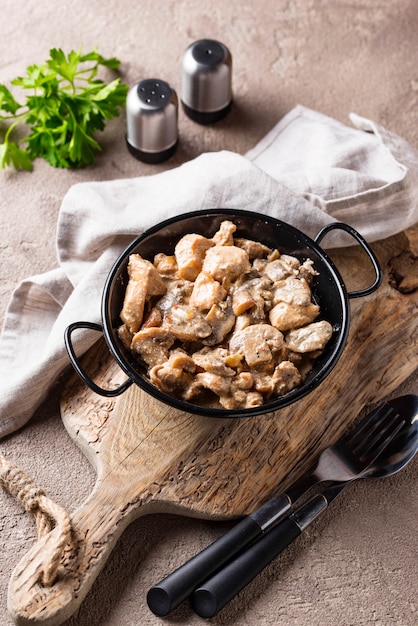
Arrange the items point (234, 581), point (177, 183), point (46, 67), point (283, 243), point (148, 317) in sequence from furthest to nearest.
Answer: point (46, 67) → point (177, 183) → point (283, 243) → point (148, 317) → point (234, 581)

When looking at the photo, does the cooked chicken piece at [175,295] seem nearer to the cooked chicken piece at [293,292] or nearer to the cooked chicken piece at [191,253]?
the cooked chicken piece at [191,253]

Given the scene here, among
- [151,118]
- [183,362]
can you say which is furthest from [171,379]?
[151,118]

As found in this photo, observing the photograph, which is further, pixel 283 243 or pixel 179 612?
pixel 283 243

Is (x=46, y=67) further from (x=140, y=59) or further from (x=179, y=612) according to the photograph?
(x=179, y=612)

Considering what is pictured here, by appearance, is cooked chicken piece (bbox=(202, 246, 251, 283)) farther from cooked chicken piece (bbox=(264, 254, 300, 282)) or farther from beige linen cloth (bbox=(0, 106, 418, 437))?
beige linen cloth (bbox=(0, 106, 418, 437))

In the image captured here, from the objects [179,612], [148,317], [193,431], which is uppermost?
[148,317]

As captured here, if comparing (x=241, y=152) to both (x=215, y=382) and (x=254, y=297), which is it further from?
(x=215, y=382)

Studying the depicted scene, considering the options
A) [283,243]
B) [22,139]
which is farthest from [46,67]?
[283,243]
